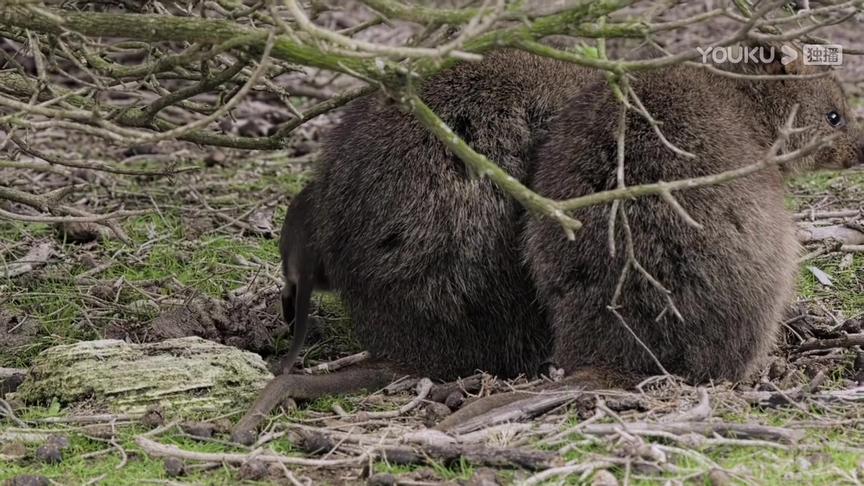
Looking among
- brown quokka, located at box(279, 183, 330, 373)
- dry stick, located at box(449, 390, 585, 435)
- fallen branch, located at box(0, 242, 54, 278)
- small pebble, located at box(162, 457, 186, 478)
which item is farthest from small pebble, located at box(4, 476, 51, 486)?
fallen branch, located at box(0, 242, 54, 278)

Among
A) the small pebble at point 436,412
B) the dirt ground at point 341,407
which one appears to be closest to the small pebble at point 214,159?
the dirt ground at point 341,407

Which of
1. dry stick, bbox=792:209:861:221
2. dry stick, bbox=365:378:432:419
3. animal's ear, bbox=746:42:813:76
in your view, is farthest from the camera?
dry stick, bbox=792:209:861:221

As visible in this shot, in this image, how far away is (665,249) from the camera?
16.0ft

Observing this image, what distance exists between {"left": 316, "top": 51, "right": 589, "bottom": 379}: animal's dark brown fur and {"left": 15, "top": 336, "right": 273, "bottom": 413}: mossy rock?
696 millimetres

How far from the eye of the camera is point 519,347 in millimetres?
5352

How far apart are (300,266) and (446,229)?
0.97 meters

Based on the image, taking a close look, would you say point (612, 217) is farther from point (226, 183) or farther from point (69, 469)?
point (226, 183)

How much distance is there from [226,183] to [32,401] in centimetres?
350

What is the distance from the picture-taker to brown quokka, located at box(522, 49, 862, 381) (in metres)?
4.89

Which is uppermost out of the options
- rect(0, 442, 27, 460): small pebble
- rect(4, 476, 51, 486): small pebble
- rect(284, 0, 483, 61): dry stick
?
rect(284, 0, 483, 61): dry stick

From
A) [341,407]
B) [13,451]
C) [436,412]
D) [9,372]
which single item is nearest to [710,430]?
[436,412]

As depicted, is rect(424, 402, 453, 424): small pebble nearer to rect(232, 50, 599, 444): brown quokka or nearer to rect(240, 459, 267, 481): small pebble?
rect(232, 50, 599, 444): brown quokka

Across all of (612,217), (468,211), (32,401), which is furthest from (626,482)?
(32,401)

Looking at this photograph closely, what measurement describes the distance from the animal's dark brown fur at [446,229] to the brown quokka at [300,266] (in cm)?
23
